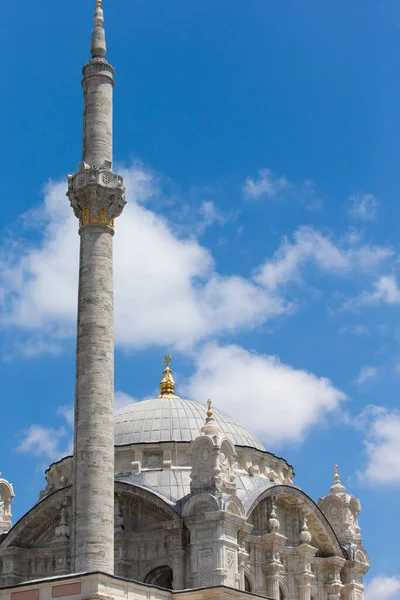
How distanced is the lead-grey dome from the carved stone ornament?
1146cm

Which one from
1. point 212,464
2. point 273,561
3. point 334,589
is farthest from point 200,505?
point 334,589

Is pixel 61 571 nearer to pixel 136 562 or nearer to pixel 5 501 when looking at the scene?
pixel 136 562

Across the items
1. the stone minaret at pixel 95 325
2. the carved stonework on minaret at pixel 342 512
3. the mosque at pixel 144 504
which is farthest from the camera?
the carved stonework on minaret at pixel 342 512

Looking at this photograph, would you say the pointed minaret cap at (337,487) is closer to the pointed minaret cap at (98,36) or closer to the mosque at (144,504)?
the mosque at (144,504)

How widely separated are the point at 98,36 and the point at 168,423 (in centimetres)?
1541

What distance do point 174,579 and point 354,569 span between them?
10.5 meters

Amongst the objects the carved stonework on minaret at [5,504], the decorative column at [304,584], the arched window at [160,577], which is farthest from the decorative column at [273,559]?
the carved stonework on minaret at [5,504]

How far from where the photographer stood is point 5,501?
4581 centimetres

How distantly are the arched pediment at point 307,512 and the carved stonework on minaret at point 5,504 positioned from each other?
10185mm

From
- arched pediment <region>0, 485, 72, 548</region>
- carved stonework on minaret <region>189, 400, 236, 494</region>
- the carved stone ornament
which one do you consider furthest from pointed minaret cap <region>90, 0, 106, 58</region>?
arched pediment <region>0, 485, 72, 548</region>

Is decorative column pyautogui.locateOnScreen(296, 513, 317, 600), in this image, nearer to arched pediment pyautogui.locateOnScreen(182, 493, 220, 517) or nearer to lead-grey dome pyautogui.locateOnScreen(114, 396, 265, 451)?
lead-grey dome pyautogui.locateOnScreen(114, 396, 265, 451)

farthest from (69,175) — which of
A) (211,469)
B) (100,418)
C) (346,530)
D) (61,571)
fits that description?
(346,530)

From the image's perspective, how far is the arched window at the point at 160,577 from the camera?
39656 mm

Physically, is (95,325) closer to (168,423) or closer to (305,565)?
(168,423)
